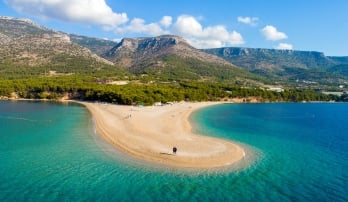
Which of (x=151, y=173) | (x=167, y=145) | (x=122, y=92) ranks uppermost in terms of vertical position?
(x=122, y=92)

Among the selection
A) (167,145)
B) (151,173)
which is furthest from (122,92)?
(151,173)

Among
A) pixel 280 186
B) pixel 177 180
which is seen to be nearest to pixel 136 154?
pixel 177 180

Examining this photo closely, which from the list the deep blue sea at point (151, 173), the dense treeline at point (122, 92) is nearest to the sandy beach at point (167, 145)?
the deep blue sea at point (151, 173)

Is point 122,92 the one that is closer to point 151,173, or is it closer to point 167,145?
point 167,145

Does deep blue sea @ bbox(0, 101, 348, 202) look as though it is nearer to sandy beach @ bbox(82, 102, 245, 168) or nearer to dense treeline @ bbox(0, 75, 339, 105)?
sandy beach @ bbox(82, 102, 245, 168)

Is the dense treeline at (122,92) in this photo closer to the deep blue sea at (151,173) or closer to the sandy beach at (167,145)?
the sandy beach at (167,145)

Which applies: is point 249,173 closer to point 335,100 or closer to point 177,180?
point 177,180

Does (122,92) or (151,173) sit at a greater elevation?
(122,92)

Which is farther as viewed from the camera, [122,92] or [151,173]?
[122,92]

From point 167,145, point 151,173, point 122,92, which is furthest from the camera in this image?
point 122,92
